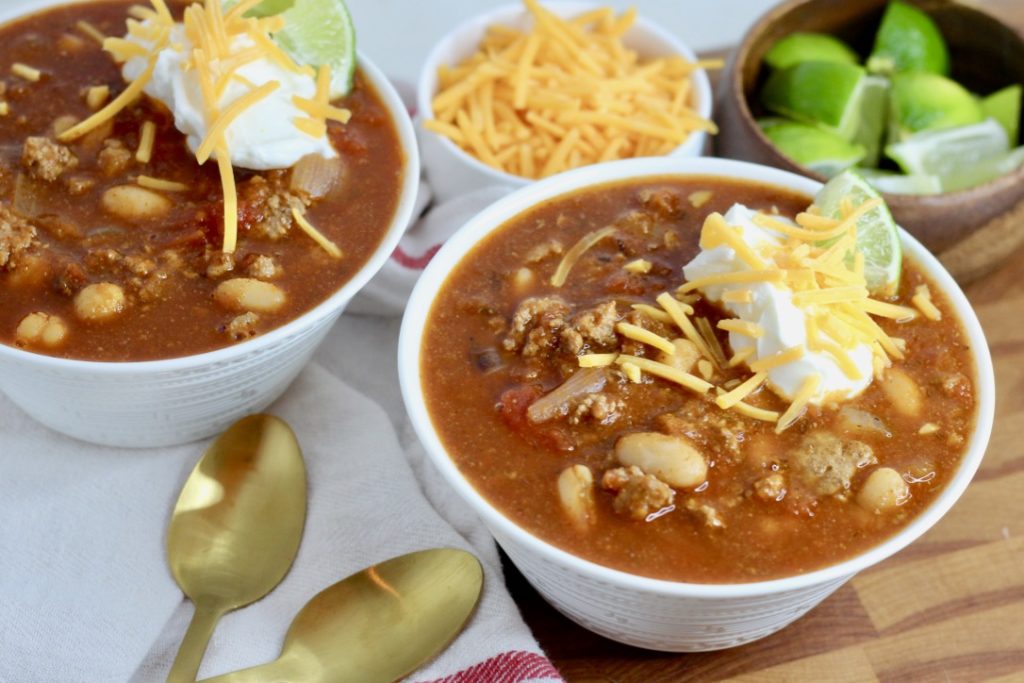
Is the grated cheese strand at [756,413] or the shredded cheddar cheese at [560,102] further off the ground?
the grated cheese strand at [756,413]

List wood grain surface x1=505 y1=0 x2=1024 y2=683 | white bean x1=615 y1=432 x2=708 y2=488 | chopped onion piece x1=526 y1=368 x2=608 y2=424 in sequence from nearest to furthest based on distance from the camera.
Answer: white bean x1=615 y1=432 x2=708 y2=488 < chopped onion piece x1=526 y1=368 x2=608 y2=424 < wood grain surface x1=505 y1=0 x2=1024 y2=683

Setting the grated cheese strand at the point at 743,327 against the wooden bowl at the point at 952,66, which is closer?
the grated cheese strand at the point at 743,327

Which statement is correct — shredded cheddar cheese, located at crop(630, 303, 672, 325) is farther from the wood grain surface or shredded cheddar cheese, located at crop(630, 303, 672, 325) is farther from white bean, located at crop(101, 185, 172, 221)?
white bean, located at crop(101, 185, 172, 221)

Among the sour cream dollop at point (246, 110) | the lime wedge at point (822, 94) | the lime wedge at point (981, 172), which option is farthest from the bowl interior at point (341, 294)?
the lime wedge at point (981, 172)

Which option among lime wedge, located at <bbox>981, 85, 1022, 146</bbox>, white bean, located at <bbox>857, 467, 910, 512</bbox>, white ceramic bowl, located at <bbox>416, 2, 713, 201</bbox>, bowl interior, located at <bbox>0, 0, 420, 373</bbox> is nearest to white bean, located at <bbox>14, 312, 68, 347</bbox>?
bowl interior, located at <bbox>0, 0, 420, 373</bbox>

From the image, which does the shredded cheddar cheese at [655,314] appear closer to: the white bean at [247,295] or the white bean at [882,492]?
the white bean at [882,492]

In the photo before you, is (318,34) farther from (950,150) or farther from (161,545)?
(950,150)

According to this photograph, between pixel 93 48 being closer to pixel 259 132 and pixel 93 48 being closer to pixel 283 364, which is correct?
pixel 259 132
